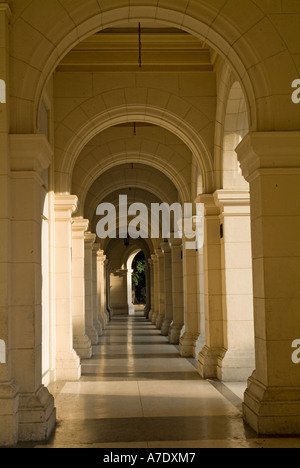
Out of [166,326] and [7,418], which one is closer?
[7,418]

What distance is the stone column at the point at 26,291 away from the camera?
17.3ft

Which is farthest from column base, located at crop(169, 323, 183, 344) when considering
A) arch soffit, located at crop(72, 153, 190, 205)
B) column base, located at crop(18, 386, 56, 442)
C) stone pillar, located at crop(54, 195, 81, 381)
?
column base, located at crop(18, 386, 56, 442)

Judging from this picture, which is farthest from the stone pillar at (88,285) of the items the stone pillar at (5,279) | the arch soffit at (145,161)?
the stone pillar at (5,279)

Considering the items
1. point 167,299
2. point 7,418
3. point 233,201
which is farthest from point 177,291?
point 7,418

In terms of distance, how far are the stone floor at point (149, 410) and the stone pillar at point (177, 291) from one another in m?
3.10

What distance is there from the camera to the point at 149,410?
666 centimetres

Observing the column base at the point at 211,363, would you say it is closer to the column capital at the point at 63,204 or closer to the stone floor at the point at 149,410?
the stone floor at the point at 149,410

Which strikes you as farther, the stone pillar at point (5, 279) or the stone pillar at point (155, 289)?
the stone pillar at point (155, 289)

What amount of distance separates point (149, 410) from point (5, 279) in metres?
2.58

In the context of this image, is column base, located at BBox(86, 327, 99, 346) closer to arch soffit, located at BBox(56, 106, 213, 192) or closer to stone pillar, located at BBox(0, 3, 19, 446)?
arch soffit, located at BBox(56, 106, 213, 192)

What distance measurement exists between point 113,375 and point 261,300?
472cm

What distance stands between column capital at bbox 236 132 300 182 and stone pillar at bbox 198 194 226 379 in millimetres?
3336

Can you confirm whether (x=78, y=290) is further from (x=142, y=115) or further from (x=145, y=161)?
(x=142, y=115)

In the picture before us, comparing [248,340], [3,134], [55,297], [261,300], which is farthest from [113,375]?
[3,134]
